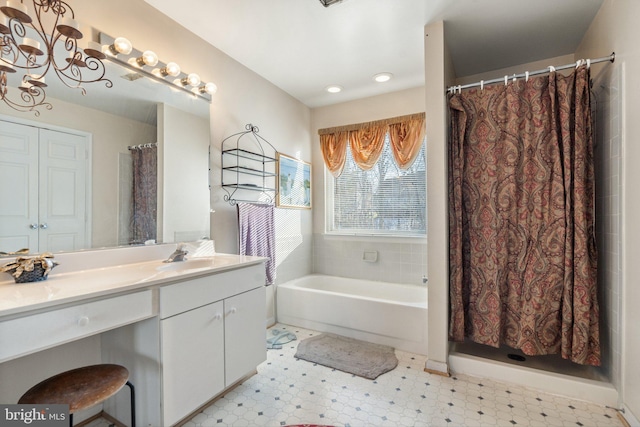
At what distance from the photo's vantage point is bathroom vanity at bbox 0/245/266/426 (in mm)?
1073

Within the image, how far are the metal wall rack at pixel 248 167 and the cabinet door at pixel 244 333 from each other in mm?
952

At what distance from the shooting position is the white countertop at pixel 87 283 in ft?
3.42

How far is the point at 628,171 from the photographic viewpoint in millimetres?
1588

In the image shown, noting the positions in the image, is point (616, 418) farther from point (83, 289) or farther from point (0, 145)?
point (0, 145)

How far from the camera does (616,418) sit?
1628 mm

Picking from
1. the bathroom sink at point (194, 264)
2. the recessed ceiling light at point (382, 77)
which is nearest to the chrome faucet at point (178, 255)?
the bathroom sink at point (194, 264)

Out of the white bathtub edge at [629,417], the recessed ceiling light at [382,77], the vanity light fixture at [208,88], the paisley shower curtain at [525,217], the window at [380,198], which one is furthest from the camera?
the window at [380,198]

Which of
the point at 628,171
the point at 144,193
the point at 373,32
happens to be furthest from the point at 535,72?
the point at 144,193

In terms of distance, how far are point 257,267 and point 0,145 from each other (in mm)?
1406

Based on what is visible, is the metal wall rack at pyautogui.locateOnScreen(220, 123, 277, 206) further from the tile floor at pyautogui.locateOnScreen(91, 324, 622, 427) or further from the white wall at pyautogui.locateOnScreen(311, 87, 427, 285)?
the tile floor at pyautogui.locateOnScreen(91, 324, 622, 427)


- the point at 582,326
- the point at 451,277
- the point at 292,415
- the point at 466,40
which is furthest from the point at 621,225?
the point at 292,415

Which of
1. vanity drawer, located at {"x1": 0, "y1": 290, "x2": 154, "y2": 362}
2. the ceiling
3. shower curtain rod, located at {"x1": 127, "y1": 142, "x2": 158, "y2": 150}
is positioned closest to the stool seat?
vanity drawer, located at {"x1": 0, "y1": 290, "x2": 154, "y2": 362}

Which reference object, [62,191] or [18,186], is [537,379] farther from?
[18,186]

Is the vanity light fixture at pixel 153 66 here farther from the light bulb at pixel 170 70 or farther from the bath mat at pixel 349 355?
the bath mat at pixel 349 355
